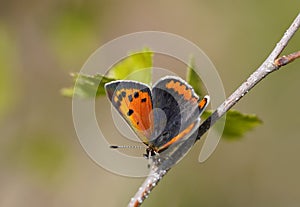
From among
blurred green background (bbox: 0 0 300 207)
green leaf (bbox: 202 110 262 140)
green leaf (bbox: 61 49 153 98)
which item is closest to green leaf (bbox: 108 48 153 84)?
green leaf (bbox: 61 49 153 98)

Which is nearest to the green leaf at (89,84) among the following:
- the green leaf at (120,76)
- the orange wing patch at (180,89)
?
the green leaf at (120,76)

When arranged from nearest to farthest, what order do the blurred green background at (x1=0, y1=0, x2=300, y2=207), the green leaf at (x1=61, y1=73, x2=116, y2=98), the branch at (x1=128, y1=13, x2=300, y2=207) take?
1. the branch at (x1=128, y1=13, x2=300, y2=207)
2. the green leaf at (x1=61, y1=73, x2=116, y2=98)
3. the blurred green background at (x1=0, y1=0, x2=300, y2=207)

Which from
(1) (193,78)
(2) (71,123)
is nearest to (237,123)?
(1) (193,78)

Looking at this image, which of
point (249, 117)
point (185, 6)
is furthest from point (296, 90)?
point (249, 117)

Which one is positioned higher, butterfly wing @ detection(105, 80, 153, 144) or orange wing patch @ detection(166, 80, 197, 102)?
orange wing patch @ detection(166, 80, 197, 102)

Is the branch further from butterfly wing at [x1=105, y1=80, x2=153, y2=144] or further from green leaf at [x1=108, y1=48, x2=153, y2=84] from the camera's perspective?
green leaf at [x1=108, y1=48, x2=153, y2=84]

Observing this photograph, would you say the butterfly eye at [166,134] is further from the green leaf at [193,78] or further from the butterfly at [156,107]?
the green leaf at [193,78]

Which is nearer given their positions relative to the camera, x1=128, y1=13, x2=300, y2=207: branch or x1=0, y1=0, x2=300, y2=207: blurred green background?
x1=128, y1=13, x2=300, y2=207: branch
